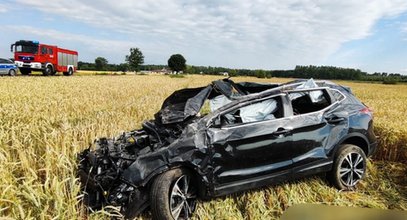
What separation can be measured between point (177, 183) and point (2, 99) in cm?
881

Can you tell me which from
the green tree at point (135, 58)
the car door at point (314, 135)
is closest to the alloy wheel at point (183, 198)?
the car door at point (314, 135)

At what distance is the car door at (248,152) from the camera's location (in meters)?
4.23

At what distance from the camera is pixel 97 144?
15.8 feet

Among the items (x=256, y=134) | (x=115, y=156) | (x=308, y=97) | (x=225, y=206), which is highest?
(x=308, y=97)

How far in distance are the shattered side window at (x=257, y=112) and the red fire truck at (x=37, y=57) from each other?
2851cm

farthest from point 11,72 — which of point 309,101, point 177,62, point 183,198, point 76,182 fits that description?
point 177,62

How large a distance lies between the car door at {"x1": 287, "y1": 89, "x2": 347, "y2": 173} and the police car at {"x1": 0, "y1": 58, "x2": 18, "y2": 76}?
27325mm

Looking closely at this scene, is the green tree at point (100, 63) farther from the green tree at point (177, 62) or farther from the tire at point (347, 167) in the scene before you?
the tire at point (347, 167)

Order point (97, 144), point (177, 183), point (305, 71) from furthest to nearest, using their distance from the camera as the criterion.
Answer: point (305, 71), point (97, 144), point (177, 183)

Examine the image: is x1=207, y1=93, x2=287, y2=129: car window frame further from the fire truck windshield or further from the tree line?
the tree line

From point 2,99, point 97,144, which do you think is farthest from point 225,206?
point 2,99

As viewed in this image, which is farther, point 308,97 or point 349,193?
point 308,97

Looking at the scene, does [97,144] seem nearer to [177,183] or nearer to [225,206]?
A: [177,183]

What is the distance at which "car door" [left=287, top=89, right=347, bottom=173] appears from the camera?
15.9 ft
